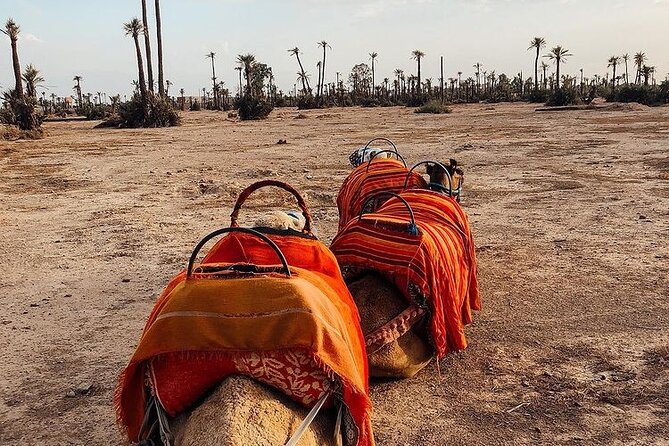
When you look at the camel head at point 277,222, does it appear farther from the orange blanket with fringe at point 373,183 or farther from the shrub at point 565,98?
the shrub at point 565,98

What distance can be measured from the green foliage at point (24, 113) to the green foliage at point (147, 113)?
18.2 ft

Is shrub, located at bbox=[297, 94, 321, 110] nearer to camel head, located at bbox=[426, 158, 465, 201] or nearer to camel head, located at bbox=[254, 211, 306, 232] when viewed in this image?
camel head, located at bbox=[426, 158, 465, 201]

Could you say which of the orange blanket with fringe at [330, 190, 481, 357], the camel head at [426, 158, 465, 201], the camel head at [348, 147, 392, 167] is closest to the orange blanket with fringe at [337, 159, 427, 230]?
the camel head at [426, 158, 465, 201]

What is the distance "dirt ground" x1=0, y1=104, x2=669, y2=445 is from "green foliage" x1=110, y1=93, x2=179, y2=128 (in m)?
17.9

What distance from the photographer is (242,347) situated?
242 centimetres

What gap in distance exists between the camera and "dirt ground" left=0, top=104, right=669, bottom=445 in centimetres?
369

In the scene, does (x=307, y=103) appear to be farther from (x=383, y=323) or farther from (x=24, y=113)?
(x=383, y=323)

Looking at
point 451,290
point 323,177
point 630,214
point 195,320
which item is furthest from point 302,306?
point 323,177

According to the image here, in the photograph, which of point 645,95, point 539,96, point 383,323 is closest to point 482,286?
point 383,323

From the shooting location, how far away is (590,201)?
971cm

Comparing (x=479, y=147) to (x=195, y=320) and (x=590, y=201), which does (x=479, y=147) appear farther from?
(x=195, y=320)

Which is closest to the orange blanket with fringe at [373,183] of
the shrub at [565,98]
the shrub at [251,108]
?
the shrub at [251,108]

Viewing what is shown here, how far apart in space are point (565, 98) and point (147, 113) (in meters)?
24.8

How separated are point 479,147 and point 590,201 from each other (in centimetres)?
792
